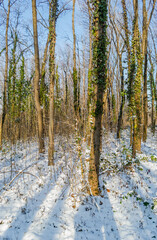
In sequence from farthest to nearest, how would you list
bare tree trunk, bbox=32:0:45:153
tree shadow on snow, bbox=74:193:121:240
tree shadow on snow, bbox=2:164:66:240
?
bare tree trunk, bbox=32:0:45:153, tree shadow on snow, bbox=74:193:121:240, tree shadow on snow, bbox=2:164:66:240

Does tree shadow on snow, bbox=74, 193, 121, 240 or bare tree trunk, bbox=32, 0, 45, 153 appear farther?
bare tree trunk, bbox=32, 0, 45, 153

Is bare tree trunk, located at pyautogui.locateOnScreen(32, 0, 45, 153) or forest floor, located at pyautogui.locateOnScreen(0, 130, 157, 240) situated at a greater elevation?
bare tree trunk, located at pyautogui.locateOnScreen(32, 0, 45, 153)

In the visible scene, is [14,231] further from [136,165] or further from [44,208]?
[136,165]

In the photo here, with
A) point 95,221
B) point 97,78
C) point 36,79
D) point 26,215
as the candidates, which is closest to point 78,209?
point 95,221

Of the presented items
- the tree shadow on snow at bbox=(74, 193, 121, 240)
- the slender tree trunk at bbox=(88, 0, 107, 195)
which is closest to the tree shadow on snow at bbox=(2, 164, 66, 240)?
the tree shadow on snow at bbox=(74, 193, 121, 240)

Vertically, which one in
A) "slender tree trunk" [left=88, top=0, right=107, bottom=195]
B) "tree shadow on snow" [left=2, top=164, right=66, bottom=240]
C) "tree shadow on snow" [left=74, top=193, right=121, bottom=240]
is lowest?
"tree shadow on snow" [left=74, top=193, right=121, bottom=240]

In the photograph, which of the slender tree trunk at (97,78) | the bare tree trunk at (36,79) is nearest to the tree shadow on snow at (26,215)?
the slender tree trunk at (97,78)

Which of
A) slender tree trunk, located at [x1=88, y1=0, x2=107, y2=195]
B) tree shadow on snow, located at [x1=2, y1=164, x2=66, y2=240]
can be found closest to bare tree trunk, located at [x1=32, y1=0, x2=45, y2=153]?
tree shadow on snow, located at [x1=2, y1=164, x2=66, y2=240]

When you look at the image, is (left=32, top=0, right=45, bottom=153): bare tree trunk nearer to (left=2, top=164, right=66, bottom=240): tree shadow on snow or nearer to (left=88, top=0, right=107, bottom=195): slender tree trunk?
(left=2, top=164, right=66, bottom=240): tree shadow on snow

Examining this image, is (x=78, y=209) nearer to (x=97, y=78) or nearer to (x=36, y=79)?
(x=97, y=78)

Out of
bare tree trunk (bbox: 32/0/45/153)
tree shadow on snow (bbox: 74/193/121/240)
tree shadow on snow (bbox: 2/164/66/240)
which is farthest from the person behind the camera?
bare tree trunk (bbox: 32/0/45/153)

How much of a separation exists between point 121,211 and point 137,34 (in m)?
8.75

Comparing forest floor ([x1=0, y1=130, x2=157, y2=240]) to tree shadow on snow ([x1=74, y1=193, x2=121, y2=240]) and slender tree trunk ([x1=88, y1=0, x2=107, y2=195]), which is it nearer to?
tree shadow on snow ([x1=74, y1=193, x2=121, y2=240])

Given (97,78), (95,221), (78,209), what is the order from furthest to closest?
(97,78), (78,209), (95,221)
